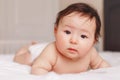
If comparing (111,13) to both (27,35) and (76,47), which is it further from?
(76,47)

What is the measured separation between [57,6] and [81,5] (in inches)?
51.3

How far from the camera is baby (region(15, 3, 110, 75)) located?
3.19 ft

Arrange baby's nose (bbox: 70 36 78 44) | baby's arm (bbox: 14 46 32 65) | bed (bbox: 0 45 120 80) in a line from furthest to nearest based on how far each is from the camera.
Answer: baby's arm (bbox: 14 46 32 65) < baby's nose (bbox: 70 36 78 44) < bed (bbox: 0 45 120 80)

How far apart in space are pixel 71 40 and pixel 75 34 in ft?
0.09

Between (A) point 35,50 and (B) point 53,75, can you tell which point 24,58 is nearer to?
(A) point 35,50

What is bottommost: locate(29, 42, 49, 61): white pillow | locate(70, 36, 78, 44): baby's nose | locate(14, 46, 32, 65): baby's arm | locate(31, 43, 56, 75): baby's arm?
locate(14, 46, 32, 65): baby's arm

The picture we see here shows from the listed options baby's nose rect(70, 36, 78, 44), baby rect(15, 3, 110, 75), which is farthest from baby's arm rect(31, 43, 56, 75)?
baby's nose rect(70, 36, 78, 44)

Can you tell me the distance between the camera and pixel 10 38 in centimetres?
217

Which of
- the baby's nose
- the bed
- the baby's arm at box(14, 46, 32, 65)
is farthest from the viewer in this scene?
the baby's arm at box(14, 46, 32, 65)

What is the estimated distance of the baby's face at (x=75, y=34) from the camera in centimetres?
97

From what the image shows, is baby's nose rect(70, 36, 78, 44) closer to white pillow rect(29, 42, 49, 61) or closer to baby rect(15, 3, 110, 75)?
baby rect(15, 3, 110, 75)

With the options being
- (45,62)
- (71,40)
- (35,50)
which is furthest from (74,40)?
(35,50)

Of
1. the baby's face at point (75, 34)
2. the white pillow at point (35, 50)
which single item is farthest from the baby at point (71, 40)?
the white pillow at point (35, 50)

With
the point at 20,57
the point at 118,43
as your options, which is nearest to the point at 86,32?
the point at 20,57
